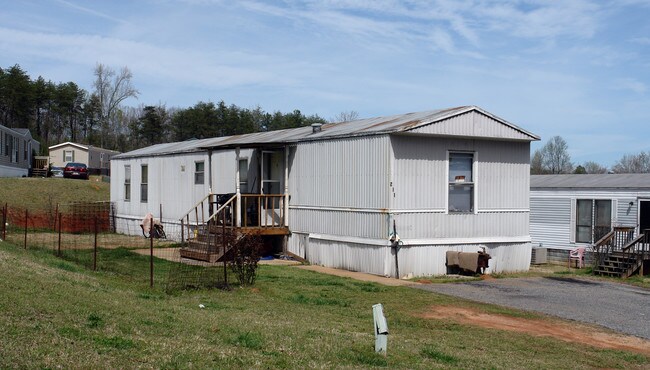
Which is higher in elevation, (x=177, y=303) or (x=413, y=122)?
(x=413, y=122)

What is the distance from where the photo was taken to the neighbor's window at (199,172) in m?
24.6

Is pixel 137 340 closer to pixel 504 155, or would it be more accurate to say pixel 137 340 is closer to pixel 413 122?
pixel 413 122

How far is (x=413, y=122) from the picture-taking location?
17.7 meters

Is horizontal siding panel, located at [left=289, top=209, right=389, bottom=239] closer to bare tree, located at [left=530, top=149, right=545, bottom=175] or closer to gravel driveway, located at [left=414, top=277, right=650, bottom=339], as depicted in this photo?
gravel driveway, located at [left=414, top=277, right=650, bottom=339]

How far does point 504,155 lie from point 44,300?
44.3 feet

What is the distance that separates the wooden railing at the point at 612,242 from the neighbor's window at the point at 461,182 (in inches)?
190

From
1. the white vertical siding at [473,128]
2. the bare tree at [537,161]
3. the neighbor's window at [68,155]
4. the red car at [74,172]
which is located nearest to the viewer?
the white vertical siding at [473,128]

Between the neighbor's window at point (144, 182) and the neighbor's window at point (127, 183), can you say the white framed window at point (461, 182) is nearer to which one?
the neighbor's window at point (144, 182)

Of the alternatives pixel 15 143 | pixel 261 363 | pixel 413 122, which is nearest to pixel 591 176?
pixel 413 122

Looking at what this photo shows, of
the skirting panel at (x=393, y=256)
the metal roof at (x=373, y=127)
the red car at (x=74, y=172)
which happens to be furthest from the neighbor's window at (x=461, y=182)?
the red car at (x=74, y=172)

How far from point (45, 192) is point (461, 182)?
26.1 metres

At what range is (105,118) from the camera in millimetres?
77938

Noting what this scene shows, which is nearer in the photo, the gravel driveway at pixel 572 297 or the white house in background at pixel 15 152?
the gravel driveway at pixel 572 297

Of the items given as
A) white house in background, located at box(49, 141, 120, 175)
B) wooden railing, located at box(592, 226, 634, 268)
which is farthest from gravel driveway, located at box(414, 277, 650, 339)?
white house in background, located at box(49, 141, 120, 175)
